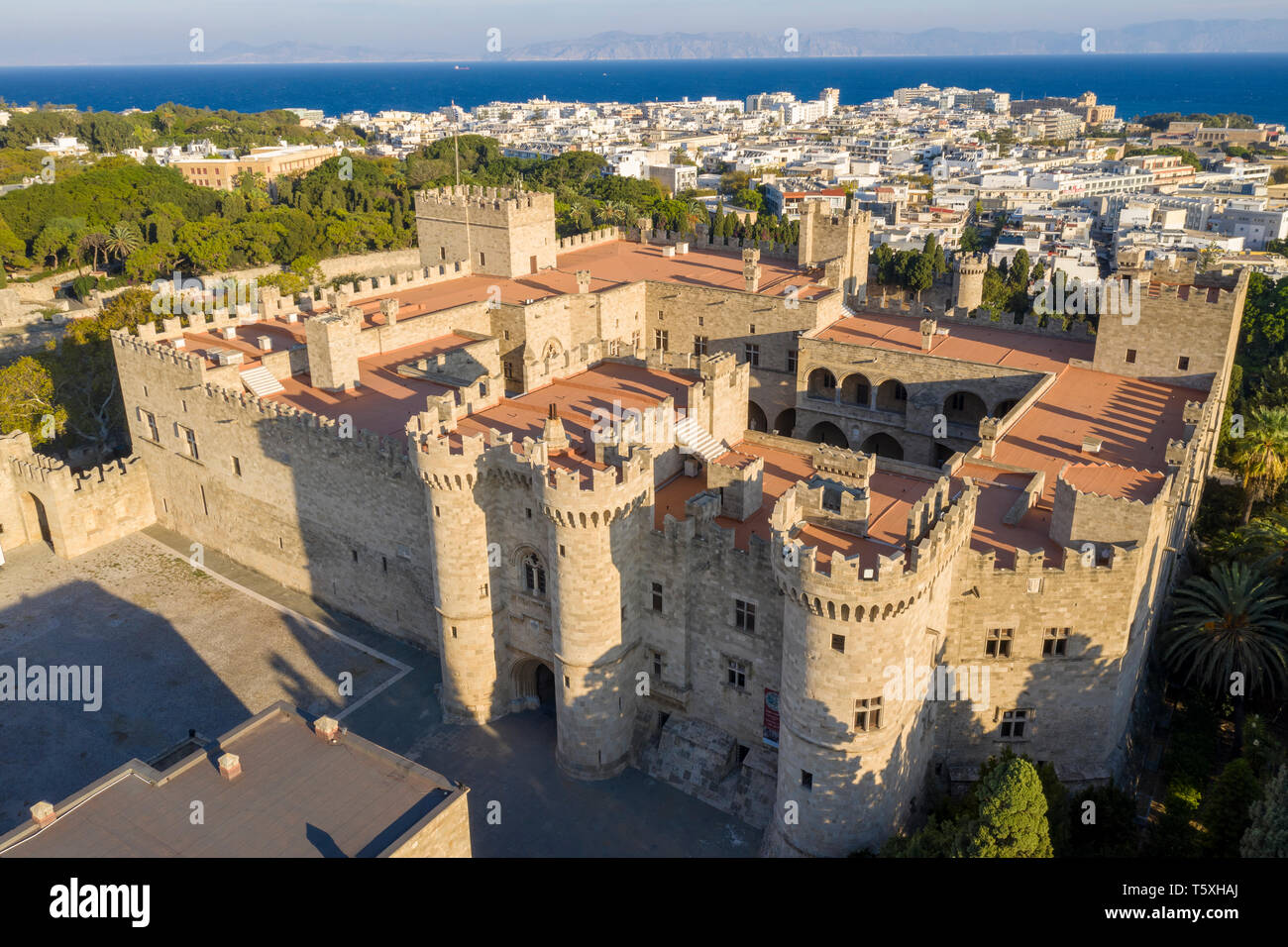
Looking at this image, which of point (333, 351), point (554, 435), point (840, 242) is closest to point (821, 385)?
point (840, 242)

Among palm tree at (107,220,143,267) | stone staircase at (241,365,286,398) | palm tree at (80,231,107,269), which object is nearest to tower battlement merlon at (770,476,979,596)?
stone staircase at (241,365,286,398)

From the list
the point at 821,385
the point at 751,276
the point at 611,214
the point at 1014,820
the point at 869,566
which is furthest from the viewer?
the point at 611,214

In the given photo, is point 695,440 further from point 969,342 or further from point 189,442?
point 189,442

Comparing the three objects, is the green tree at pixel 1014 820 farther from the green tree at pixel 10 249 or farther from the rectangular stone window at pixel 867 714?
the green tree at pixel 10 249

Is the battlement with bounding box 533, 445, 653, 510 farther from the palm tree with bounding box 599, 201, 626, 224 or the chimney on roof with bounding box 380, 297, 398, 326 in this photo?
the palm tree with bounding box 599, 201, 626, 224

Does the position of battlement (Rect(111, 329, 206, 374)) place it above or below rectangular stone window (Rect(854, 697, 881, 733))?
above

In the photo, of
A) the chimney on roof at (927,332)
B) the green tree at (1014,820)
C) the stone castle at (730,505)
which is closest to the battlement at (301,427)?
the stone castle at (730,505)

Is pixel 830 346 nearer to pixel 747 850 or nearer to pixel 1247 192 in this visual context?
pixel 747 850
